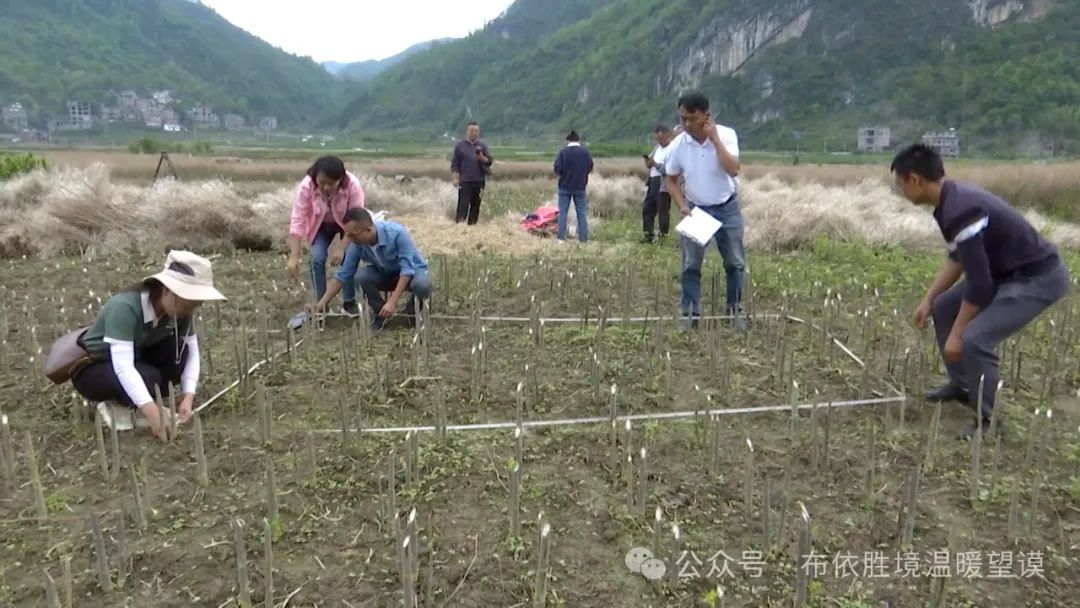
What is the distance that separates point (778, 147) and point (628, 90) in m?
33.6

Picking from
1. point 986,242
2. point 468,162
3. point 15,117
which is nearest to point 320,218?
point 986,242

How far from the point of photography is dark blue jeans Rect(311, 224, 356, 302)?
5.73 m

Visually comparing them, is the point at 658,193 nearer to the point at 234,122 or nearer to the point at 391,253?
the point at 391,253

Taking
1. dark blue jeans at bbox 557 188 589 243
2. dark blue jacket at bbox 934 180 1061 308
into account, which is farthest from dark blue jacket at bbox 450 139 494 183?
dark blue jacket at bbox 934 180 1061 308

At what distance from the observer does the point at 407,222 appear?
1003 cm

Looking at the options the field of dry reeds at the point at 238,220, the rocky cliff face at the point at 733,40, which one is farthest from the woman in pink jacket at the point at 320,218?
the rocky cliff face at the point at 733,40

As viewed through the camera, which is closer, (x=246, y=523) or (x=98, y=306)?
(x=246, y=523)

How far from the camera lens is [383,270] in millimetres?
5543

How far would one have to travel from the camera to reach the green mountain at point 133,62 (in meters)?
78.4

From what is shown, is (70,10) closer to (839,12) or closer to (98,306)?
(839,12)

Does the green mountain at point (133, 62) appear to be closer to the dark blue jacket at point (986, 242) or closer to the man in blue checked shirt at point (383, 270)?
the man in blue checked shirt at point (383, 270)

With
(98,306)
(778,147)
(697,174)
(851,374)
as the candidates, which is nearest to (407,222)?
(98,306)

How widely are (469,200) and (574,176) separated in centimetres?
156

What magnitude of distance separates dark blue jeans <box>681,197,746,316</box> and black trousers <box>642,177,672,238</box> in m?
4.46
